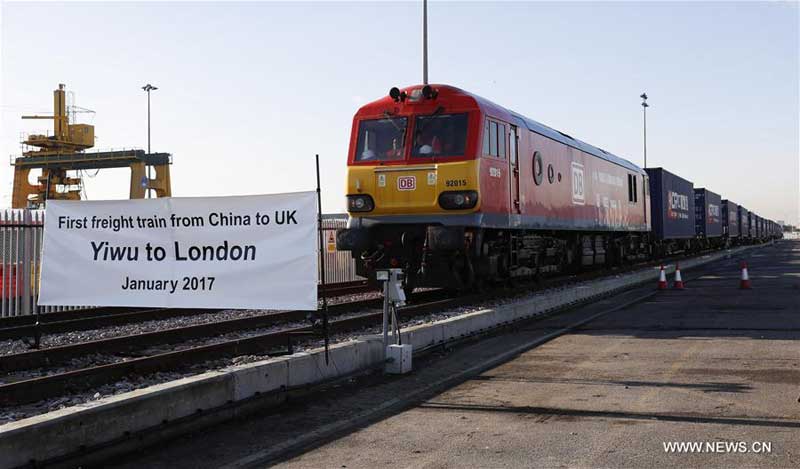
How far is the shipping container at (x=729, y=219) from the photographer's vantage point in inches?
2217

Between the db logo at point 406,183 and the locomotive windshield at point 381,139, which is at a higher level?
the locomotive windshield at point 381,139

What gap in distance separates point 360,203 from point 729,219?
5111 centimetres

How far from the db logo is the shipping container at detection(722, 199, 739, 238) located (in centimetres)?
4818

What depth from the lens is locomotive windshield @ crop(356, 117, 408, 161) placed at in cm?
1378

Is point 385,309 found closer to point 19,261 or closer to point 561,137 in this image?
point 19,261

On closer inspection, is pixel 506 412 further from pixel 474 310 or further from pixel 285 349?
pixel 474 310

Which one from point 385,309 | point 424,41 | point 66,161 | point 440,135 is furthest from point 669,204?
point 66,161

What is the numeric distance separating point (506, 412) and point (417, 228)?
7.54 meters

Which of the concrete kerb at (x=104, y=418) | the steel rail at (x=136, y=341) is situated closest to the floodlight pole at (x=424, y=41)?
the steel rail at (x=136, y=341)

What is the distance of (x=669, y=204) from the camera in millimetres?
33812

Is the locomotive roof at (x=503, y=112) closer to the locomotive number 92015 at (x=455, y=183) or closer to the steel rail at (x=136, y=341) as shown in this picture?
the locomotive number 92015 at (x=455, y=183)

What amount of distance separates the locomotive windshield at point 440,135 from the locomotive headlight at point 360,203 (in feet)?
3.87

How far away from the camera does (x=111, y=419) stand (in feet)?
17.3

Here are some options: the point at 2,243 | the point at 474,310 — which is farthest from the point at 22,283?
the point at 474,310
